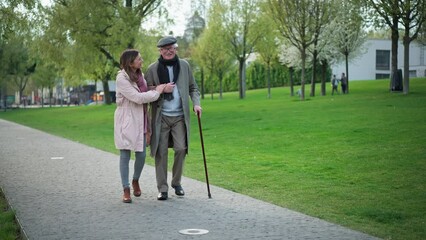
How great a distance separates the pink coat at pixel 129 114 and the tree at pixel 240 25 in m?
41.8

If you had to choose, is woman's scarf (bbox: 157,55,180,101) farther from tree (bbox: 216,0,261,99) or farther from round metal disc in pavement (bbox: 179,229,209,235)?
tree (bbox: 216,0,261,99)

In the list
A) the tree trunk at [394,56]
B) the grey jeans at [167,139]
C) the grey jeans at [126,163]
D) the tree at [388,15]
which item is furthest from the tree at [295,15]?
the grey jeans at [126,163]

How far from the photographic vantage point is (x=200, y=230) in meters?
5.58

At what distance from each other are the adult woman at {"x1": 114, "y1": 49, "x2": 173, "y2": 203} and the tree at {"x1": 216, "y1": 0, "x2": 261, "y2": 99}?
4176 centimetres

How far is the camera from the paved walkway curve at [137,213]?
5.45 meters

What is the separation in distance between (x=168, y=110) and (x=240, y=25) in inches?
1680

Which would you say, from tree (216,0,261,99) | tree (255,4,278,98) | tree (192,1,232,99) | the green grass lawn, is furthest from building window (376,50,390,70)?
the green grass lawn

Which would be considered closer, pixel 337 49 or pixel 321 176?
pixel 321 176

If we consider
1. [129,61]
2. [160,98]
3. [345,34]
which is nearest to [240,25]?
[345,34]

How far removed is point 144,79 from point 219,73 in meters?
50.5

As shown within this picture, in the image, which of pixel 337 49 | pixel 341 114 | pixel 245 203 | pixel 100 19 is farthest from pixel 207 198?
pixel 337 49

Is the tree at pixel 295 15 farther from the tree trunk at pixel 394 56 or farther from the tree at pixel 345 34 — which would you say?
the tree trunk at pixel 394 56

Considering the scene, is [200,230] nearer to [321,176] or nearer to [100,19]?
[321,176]

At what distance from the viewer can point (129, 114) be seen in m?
7.35
